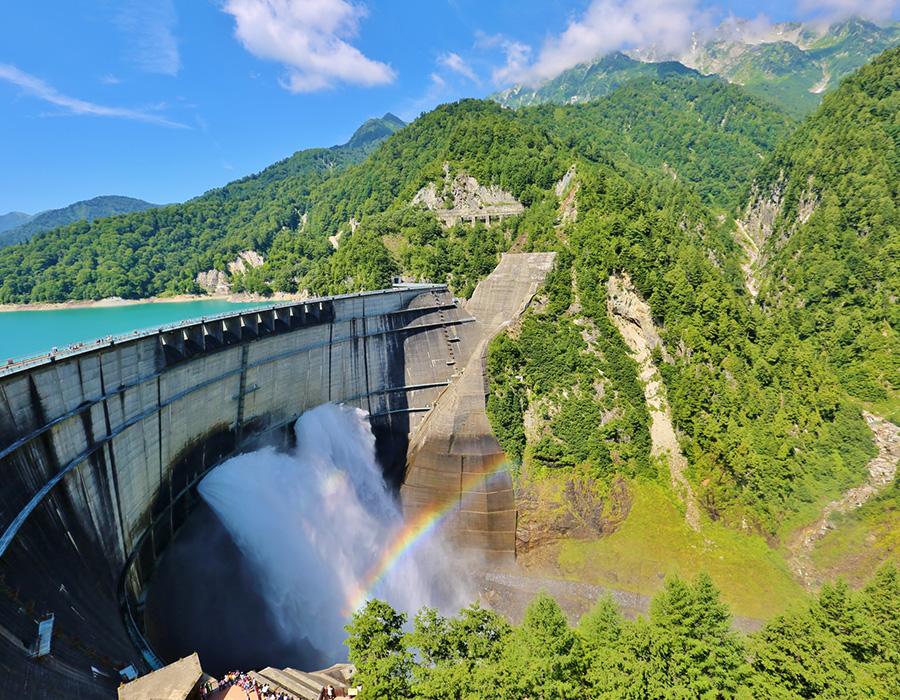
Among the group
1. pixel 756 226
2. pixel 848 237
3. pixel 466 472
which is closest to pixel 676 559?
pixel 466 472

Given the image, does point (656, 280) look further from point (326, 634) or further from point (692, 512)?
point (326, 634)

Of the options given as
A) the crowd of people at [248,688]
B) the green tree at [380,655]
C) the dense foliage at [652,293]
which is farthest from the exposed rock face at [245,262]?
the green tree at [380,655]

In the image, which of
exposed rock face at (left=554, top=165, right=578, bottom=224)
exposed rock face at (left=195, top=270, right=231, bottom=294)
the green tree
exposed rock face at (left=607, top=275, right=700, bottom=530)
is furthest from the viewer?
exposed rock face at (left=195, top=270, right=231, bottom=294)

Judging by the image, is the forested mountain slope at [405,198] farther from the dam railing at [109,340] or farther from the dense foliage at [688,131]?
the dam railing at [109,340]

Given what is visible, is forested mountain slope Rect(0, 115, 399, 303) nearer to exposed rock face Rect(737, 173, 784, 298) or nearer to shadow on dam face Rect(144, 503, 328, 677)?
exposed rock face Rect(737, 173, 784, 298)

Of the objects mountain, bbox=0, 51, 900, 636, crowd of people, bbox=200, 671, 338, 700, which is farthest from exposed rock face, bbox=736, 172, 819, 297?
crowd of people, bbox=200, 671, 338, 700

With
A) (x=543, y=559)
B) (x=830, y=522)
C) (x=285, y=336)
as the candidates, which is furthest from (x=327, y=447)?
(x=830, y=522)
